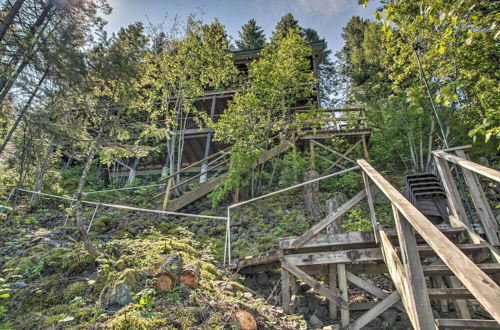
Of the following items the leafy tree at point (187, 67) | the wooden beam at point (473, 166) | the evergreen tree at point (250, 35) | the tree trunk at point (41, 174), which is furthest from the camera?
the evergreen tree at point (250, 35)

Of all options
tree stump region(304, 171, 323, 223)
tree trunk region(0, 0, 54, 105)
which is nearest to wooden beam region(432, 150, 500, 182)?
tree stump region(304, 171, 323, 223)

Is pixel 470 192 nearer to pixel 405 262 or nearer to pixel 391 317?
pixel 405 262

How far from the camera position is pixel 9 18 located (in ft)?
20.0

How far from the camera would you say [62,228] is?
587 centimetres

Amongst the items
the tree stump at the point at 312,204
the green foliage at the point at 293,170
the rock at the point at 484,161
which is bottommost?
the tree stump at the point at 312,204

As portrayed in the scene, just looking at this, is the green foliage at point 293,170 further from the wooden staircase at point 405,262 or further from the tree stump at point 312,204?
the wooden staircase at point 405,262

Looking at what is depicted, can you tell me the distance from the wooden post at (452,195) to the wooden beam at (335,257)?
3.20 feet

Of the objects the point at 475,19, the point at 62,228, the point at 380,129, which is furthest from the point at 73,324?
the point at 380,129

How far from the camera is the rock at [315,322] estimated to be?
11.6ft

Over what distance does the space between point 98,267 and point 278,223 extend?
13.6 ft

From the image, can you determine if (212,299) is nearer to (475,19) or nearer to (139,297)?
(139,297)

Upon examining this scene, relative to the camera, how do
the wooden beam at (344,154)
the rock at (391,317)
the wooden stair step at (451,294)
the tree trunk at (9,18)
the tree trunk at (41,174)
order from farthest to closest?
1. the wooden beam at (344,154)
2. the tree trunk at (41,174)
3. the tree trunk at (9,18)
4. the rock at (391,317)
5. the wooden stair step at (451,294)

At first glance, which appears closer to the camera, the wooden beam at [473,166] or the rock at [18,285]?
the wooden beam at [473,166]

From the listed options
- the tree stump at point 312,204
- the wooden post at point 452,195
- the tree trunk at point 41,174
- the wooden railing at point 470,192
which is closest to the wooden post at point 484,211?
the wooden railing at point 470,192
